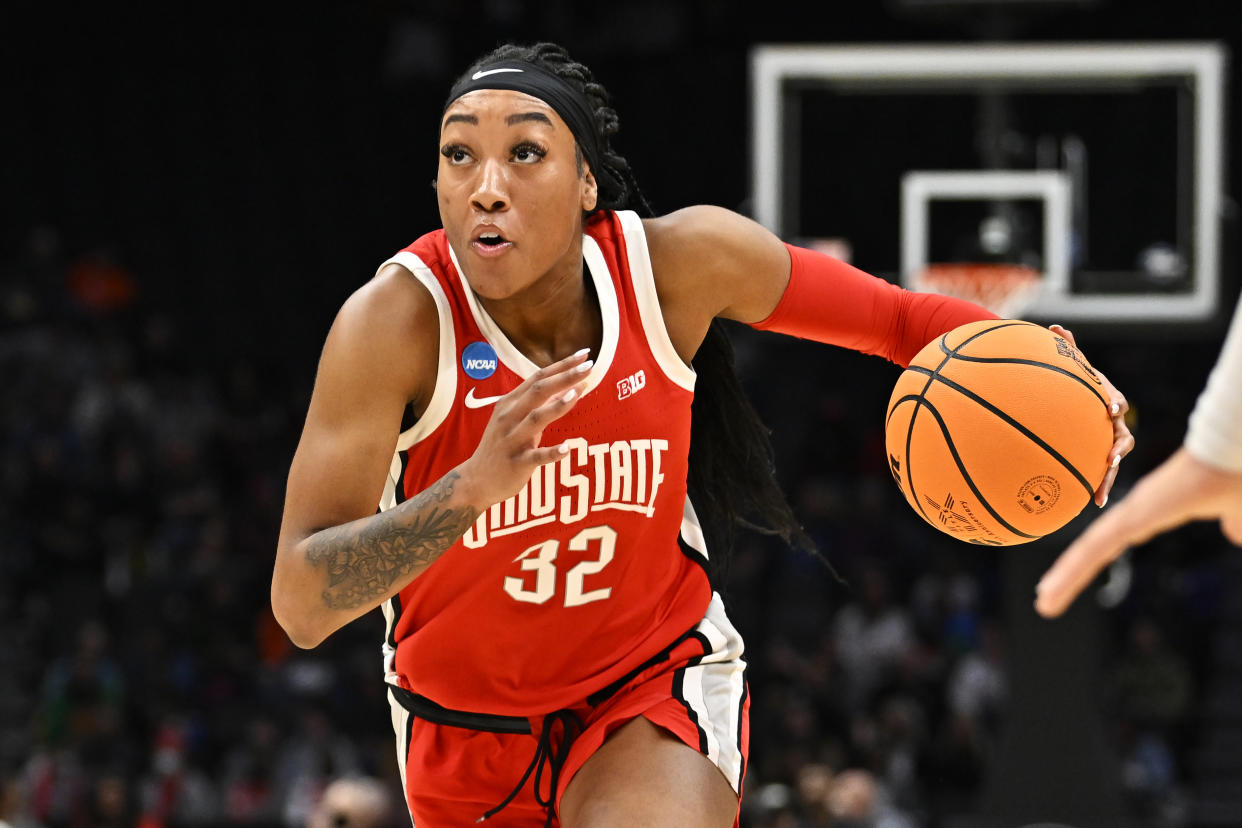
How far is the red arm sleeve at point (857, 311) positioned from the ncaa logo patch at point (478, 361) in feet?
1.96

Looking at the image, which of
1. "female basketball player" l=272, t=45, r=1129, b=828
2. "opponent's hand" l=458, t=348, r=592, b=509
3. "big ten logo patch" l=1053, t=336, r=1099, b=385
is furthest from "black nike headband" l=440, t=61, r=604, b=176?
"big ten logo patch" l=1053, t=336, r=1099, b=385

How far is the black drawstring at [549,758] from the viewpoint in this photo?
289cm

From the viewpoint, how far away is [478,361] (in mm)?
2729

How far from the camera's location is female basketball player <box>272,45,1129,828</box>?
260cm

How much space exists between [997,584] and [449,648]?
8.78m

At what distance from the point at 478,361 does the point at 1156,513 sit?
125cm

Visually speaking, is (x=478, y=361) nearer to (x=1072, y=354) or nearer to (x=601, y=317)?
(x=601, y=317)

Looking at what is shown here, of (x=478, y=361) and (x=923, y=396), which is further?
(x=923, y=396)

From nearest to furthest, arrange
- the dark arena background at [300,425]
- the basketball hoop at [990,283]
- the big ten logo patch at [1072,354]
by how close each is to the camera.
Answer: the big ten logo patch at [1072,354]
the basketball hoop at [990,283]
the dark arena background at [300,425]

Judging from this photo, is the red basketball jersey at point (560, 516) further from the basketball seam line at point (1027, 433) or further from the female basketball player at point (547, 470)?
the basketball seam line at point (1027, 433)

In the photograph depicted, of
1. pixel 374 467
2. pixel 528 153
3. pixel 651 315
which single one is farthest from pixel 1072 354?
pixel 374 467

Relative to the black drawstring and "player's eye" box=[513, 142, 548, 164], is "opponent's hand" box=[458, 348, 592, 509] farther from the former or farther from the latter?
the black drawstring

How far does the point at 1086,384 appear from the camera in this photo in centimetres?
279

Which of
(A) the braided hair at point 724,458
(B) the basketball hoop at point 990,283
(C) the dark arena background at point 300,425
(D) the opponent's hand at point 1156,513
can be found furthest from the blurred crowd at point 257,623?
(A) the braided hair at point 724,458
